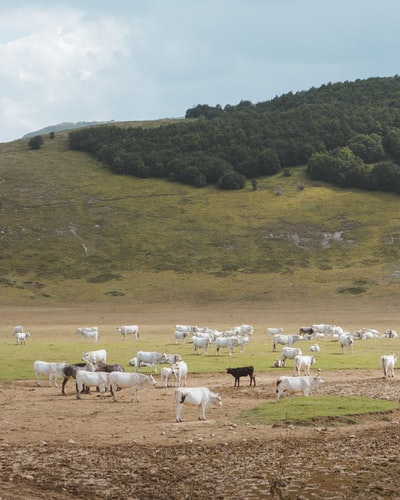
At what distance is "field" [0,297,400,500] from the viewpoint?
16.5 metres

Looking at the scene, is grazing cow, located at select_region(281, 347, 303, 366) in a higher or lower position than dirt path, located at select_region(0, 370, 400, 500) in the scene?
higher

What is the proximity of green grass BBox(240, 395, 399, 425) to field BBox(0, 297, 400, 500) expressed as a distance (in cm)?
10

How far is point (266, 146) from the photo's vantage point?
15638cm

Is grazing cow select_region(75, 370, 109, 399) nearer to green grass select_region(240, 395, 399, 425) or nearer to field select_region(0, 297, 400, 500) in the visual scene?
field select_region(0, 297, 400, 500)

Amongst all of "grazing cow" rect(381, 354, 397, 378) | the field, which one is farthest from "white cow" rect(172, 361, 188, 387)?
"grazing cow" rect(381, 354, 397, 378)

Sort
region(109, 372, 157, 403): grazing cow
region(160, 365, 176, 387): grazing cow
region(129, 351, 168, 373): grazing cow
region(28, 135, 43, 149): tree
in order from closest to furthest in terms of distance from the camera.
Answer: region(109, 372, 157, 403): grazing cow → region(160, 365, 176, 387): grazing cow → region(129, 351, 168, 373): grazing cow → region(28, 135, 43, 149): tree

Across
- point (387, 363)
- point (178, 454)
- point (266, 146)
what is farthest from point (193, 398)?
point (266, 146)

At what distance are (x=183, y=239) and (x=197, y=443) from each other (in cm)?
9827

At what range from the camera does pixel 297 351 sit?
3841 cm

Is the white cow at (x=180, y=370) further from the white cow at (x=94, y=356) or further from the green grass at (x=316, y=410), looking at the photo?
the white cow at (x=94, y=356)

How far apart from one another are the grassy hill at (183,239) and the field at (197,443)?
184 ft

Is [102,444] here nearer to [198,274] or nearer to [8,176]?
[198,274]

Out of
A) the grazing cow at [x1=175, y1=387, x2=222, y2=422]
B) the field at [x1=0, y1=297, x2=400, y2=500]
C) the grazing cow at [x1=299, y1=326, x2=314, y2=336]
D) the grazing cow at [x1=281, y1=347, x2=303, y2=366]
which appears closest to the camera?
the field at [x1=0, y1=297, x2=400, y2=500]

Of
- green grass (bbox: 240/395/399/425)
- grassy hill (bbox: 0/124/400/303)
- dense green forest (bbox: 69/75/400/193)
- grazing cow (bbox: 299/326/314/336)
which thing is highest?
dense green forest (bbox: 69/75/400/193)
